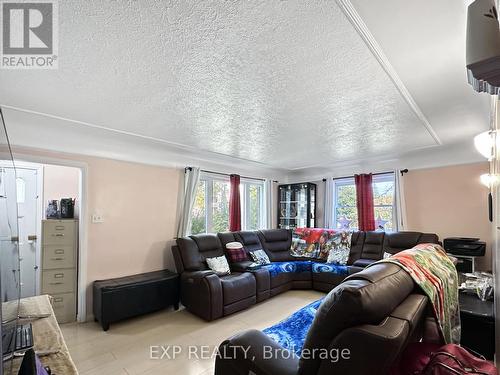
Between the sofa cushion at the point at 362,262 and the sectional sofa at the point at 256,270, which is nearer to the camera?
the sectional sofa at the point at 256,270

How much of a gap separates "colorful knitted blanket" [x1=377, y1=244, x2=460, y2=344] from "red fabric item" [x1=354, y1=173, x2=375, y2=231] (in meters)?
3.10

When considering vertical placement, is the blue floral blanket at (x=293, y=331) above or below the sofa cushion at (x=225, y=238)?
below

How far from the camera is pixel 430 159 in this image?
4293 mm

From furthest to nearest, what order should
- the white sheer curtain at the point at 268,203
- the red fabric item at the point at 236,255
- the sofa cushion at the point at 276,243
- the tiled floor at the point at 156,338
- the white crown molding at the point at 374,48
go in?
the white sheer curtain at the point at 268,203 < the sofa cushion at the point at 276,243 < the red fabric item at the point at 236,255 < the tiled floor at the point at 156,338 < the white crown molding at the point at 374,48

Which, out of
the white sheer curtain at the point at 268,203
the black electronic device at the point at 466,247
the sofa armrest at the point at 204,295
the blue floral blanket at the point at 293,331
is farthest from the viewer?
the white sheer curtain at the point at 268,203

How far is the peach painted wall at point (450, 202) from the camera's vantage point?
375 cm

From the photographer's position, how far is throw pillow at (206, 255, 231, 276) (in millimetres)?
3695

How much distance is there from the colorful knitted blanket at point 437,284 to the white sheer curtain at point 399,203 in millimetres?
2928

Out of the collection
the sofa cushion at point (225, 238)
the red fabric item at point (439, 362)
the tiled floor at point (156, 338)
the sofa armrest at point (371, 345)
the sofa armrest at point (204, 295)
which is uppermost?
the sofa armrest at point (371, 345)

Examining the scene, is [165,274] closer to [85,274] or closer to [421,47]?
[85,274]

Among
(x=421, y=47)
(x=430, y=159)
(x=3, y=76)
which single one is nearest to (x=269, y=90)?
(x=421, y=47)

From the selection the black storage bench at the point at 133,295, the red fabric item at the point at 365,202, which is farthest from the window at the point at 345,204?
the black storage bench at the point at 133,295

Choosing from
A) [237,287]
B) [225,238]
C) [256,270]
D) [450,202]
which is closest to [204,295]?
[237,287]

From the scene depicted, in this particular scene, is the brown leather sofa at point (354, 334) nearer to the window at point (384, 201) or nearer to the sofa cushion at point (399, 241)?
the sofa cushion at point (399, 241)
